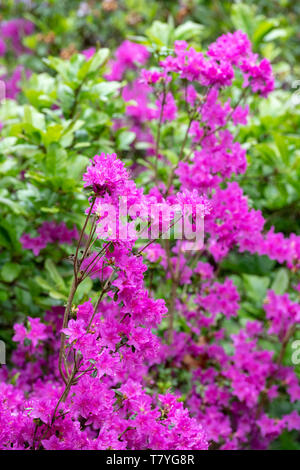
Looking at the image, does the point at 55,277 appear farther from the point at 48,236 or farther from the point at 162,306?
the point at 162,306

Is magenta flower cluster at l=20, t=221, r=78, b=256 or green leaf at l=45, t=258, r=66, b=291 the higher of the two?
magenta flower cluster at l=20, t=221, r=78, b=256

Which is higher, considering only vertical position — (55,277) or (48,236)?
(48,236)

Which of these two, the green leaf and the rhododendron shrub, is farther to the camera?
the green leaf

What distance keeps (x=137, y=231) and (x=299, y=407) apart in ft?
3.93

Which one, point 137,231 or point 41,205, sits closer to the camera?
point 137,231

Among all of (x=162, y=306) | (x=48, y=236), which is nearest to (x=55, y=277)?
(x=48, y=236)

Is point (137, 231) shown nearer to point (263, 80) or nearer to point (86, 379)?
point (86, 379)

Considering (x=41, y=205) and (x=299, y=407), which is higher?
(x=41, y=205)

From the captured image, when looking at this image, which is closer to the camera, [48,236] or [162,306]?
[162,306]

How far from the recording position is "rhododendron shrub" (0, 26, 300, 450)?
111 cm

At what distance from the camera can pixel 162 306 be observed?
1129 millimetres

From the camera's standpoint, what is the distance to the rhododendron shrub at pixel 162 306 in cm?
111

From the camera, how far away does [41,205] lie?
1.70m
